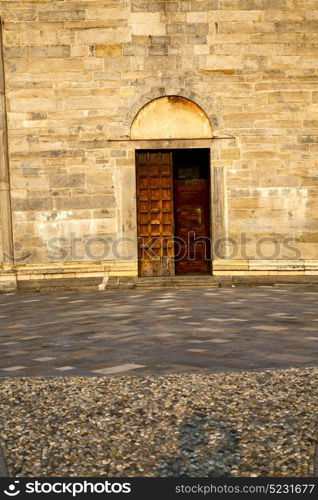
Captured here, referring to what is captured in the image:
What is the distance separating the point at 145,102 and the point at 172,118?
0.61 meters

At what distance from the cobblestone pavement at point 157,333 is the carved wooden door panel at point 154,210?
1565mm

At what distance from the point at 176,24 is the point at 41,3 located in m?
2.64

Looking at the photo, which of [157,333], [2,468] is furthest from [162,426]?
[157,333]

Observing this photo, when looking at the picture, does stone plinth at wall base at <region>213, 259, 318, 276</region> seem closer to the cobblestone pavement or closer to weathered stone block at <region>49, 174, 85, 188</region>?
the cobblestone pavement

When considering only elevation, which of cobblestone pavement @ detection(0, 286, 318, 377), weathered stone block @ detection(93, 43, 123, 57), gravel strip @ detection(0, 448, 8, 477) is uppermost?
weathered stone block @ detection(93, 43, 123, 57)

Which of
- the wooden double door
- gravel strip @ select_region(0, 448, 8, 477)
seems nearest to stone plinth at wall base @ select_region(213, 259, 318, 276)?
the wooden double door

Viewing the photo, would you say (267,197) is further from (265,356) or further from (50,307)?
(265,356)

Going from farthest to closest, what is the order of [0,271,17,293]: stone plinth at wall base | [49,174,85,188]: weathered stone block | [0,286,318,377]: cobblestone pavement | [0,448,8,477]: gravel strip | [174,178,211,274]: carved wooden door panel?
1. [174,178,211,274]: carved wooden door panel
2. [49,174,85,188]: weathered stone block
3. [0,271,17,293]: stone plinth at wall base
4. [0,286,318,377]: cobblestone pavement
5. [0,448,8,477]: gravel strip

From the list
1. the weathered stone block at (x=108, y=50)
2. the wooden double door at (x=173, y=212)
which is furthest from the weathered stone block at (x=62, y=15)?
the wooden double door at (x=173, y=212)

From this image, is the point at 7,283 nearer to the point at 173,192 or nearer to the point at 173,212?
the point at 173,212

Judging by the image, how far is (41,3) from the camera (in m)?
11.6

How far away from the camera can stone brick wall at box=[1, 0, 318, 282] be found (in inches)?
458

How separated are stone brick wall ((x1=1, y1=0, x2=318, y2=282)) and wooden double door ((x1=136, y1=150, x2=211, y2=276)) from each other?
0.41m
